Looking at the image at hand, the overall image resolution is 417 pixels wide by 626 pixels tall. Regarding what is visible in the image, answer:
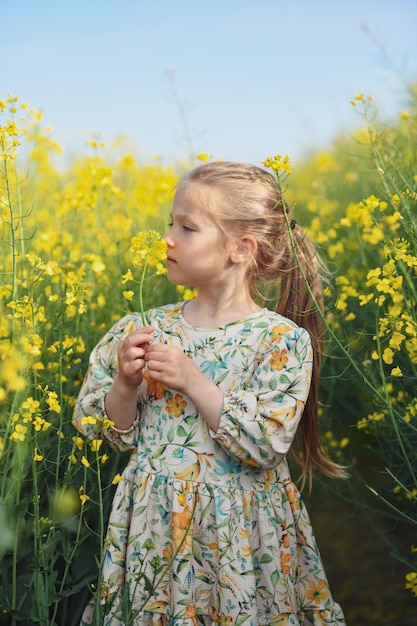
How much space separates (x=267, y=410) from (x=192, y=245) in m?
0.40

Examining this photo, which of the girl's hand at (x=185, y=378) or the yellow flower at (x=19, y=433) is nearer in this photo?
the yellow flower at (x=19, y=433)

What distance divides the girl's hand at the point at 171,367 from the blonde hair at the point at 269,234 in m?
0.32

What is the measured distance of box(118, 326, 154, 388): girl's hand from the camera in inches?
60.1

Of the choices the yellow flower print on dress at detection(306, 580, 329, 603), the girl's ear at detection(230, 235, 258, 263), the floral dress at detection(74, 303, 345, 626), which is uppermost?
the girl's ear at detection(230, 235, 258, 263)

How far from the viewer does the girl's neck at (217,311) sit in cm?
171

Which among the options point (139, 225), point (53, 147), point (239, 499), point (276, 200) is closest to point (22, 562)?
point (239, 499)

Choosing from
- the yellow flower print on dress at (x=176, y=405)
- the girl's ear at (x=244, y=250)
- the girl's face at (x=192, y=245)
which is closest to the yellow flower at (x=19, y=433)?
the yellow flower print on dress at (x=176, y=405)

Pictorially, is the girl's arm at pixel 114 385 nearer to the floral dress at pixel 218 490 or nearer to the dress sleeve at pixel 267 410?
the floral dress at pixel 218 490

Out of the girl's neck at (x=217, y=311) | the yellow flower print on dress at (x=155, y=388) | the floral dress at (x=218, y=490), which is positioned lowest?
the floral dress at (x=218, y=490)

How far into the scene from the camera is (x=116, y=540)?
1.62 metres

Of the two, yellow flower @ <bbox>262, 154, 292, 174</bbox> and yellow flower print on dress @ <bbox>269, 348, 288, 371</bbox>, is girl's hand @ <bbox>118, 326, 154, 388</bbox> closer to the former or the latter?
yellow flower print on dress @ <bbox>269, 348, 288, 371</bbox>

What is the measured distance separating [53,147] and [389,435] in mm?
1819

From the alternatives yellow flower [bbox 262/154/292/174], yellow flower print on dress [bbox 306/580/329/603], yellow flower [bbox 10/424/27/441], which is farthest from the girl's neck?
yellow flower print on dress [bbox 306/580/329/603]

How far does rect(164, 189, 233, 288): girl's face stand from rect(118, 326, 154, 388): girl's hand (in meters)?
0.19
